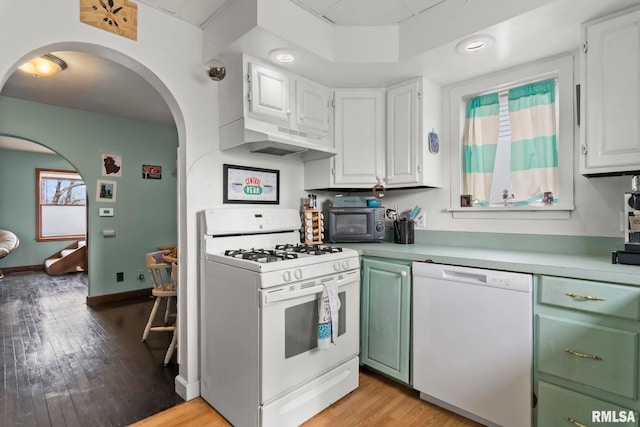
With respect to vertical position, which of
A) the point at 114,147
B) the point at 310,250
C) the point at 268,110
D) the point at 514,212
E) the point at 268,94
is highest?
the point at 114,147

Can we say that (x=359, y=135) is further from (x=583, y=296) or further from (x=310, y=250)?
(x=583, y=296)

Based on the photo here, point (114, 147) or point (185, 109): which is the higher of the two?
point (114, 147)

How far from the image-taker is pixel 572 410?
1440mm

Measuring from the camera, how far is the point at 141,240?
4.50m

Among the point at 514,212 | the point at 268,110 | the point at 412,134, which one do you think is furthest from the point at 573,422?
the point at 268,110

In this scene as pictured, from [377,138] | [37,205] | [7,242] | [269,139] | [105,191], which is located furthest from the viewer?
[37,205]

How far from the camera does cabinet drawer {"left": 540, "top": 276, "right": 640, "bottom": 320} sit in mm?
1294

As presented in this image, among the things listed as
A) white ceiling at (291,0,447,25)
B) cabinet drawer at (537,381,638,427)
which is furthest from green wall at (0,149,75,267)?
cabinet drawer at (537,381,638,427)

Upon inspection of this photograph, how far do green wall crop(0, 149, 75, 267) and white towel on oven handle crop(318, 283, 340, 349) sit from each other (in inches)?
293

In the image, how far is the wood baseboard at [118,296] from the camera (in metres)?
4.06

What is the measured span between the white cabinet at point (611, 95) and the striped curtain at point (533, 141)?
1.30ft

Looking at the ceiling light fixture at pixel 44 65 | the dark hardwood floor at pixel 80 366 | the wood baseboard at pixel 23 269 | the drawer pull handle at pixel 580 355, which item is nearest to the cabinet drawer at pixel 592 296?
the drawer pull handle at pixel 580 355

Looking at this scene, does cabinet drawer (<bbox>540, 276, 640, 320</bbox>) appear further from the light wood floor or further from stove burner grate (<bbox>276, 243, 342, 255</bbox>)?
stove burner grate (<bbox>276, 243, 342, 255</bbox>)

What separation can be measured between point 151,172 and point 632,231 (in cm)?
511
